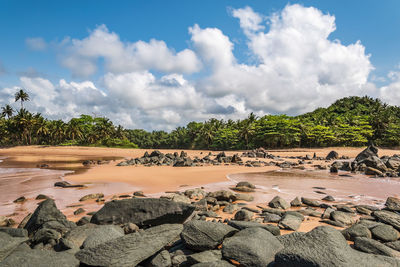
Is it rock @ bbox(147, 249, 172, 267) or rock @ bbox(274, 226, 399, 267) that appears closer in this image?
rock @ bbox(274, 226, 399, 267)

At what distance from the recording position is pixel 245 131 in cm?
6525

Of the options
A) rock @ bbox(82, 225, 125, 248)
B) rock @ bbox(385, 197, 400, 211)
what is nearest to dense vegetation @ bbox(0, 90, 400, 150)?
rock @ bbox(385, 197, 400, 211)

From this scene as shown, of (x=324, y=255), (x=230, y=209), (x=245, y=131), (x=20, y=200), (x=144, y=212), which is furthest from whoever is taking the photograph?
(x=245, y=131)

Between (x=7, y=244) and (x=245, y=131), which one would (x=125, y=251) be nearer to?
(x=7, y=244)

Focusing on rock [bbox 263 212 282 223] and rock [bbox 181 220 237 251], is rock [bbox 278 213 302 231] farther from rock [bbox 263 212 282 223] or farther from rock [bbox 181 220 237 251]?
rock [bbox 181 220 237 251]

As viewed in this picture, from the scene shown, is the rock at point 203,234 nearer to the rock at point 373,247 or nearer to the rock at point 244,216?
the rock at point 244,216

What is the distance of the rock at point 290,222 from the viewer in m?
6.01

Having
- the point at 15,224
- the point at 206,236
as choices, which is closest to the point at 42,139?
the point at 15,224

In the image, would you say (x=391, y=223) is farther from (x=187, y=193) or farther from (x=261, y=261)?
(x=187, y=193)

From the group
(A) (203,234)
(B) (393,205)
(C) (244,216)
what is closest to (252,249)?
(A) (203,234)

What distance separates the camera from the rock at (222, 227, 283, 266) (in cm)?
386

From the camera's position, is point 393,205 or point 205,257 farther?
point 393,205

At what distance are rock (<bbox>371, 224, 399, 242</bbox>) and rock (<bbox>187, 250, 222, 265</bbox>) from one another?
3739 mm

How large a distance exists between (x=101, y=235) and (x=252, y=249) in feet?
10.2
